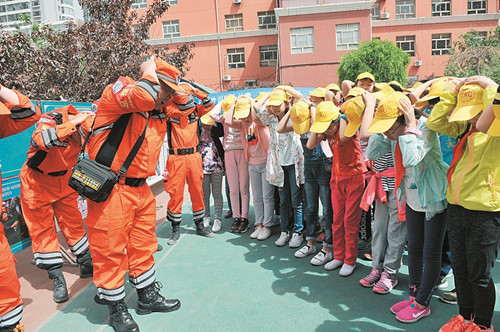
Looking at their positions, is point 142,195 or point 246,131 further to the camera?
point 246,131

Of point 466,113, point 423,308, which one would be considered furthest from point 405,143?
point 423,308

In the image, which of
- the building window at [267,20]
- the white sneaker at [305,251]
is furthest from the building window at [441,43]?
the white sneaker at [305,251]

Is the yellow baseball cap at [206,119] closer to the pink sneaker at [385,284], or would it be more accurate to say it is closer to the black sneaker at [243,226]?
the black sneaker at [243,226]

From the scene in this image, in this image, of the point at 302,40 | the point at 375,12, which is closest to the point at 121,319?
the point at 302,40

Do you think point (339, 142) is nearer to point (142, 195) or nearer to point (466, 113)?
point (466, 113)

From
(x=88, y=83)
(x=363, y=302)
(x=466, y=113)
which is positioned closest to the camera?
(x=466, y=113)

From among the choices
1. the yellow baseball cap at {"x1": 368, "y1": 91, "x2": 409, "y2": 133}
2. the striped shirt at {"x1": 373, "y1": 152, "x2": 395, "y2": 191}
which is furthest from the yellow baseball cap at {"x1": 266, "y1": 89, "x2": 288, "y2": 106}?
the yellow baseball cap at {"x1": 368, "y1": 91, "x2": 409, "y2": 133}

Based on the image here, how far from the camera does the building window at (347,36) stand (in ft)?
87.6

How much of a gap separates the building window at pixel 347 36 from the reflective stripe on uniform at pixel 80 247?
26068 mm

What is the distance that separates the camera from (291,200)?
4891 millimetres

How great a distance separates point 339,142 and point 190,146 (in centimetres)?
217

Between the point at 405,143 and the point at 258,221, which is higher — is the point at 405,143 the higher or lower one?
the higher one

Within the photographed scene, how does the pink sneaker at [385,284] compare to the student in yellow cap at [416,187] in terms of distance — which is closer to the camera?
the student in yellow cap at [416,187]

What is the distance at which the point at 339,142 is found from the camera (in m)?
3.73
